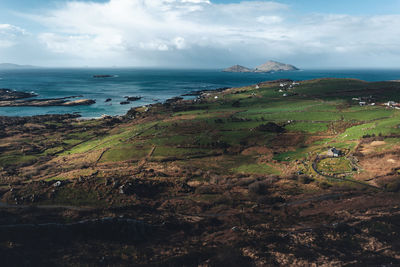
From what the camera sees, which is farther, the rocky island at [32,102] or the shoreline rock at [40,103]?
the rocky island at [32,102]

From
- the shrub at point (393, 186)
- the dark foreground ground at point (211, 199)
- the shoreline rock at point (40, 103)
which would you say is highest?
A: the shoreline rock at point (40, 103)

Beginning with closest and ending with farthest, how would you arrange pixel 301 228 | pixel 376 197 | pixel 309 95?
pixel 301 228
pixel 376 197
pixel 309 95

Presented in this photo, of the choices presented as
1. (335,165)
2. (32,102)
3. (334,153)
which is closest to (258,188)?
(335,165)

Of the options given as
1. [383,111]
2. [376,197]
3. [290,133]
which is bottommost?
[376,197]

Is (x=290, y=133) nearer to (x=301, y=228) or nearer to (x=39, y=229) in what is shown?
(x=301, y=228)

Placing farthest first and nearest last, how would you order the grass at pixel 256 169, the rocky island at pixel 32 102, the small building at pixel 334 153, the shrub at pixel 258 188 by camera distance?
the rocky island at pixel 32 102 → the small building at pixel 334 153 → the grass at pixel 256 169 → the shrub at pixel 258 188

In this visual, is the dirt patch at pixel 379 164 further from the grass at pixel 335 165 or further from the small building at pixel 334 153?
the small building at pixel 334 153

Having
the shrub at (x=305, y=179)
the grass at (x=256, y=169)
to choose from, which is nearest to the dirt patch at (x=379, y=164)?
the shrub at (x=305, y=179)

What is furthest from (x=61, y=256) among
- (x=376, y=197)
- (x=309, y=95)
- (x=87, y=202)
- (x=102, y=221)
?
(x=309, y=95)
